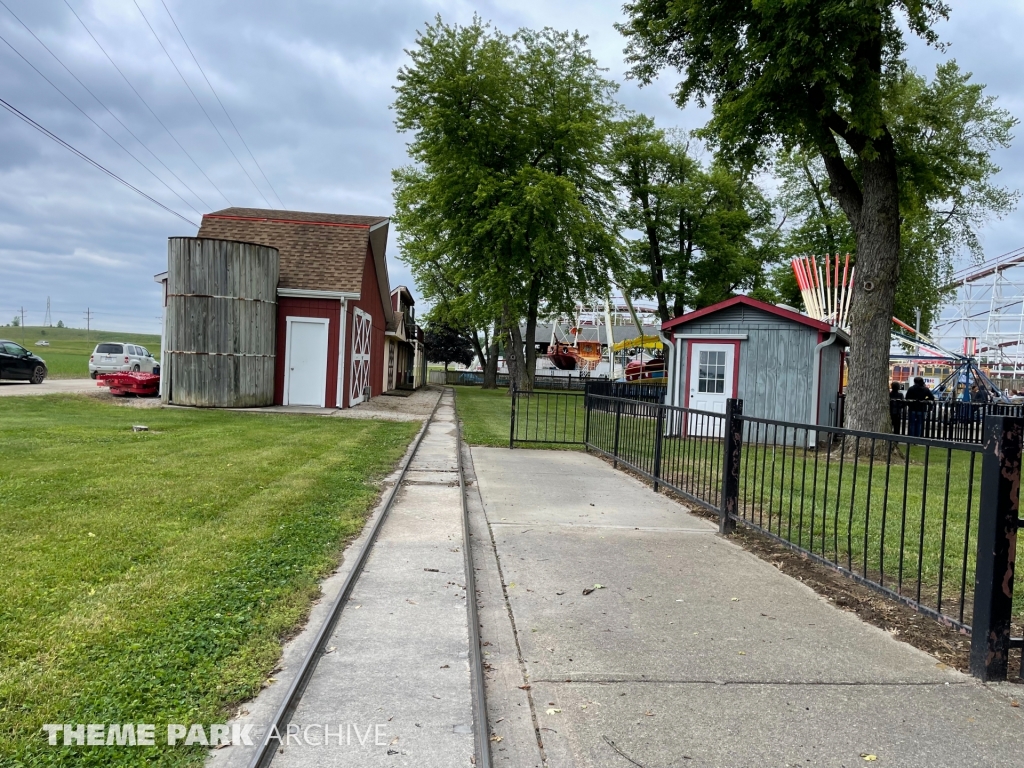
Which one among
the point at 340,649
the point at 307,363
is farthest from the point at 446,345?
the point at 340,649

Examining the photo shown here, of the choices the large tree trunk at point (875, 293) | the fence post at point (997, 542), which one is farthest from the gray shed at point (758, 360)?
the fence post at point (997, 542)

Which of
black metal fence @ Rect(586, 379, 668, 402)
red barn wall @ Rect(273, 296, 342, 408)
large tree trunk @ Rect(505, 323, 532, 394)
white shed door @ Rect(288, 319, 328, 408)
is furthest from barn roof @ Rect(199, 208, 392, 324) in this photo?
large tree trunk @ Rect(505, 323, 532, 394)

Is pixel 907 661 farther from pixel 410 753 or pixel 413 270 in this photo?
pixel 413 270

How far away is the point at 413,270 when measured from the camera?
164 ft

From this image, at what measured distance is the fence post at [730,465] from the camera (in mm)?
6508

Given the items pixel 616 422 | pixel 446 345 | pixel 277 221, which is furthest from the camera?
pixel 446 345

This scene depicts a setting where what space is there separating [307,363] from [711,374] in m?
10.6

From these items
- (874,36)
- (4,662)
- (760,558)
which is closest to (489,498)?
(760,558)

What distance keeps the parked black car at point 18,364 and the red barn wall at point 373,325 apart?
1138 centimetres

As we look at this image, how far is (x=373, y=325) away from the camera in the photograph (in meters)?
25.7

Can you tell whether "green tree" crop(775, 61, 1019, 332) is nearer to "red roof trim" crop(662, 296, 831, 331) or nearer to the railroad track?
"red roof trim" crop(662, 296, 831, 331)

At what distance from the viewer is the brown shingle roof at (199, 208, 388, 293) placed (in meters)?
20.0

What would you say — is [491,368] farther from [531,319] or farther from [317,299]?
[317,299]

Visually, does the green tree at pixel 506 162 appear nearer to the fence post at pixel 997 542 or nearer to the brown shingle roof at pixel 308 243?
the brown shingle roof at pixel 308 243
